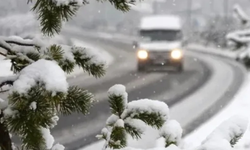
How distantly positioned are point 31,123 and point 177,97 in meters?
11.0

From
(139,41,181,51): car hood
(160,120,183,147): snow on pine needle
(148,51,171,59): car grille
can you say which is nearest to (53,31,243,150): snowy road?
(148,51,171,59): car grille

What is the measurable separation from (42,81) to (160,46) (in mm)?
16020

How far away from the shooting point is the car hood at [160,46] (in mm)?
16938

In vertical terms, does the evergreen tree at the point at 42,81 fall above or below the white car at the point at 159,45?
above

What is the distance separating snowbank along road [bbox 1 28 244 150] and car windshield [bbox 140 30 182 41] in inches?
54.4

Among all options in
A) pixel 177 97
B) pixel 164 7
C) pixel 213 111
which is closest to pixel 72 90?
pixel 213 111

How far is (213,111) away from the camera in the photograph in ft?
33.4

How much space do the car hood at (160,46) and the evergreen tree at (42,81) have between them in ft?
50.8

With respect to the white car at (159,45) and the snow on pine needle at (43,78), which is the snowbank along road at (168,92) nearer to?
the white car at (159,45)

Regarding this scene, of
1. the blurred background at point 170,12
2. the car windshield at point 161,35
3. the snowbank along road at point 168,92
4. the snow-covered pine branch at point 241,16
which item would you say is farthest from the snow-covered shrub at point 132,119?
the snow-covered pine branch at point 241,16

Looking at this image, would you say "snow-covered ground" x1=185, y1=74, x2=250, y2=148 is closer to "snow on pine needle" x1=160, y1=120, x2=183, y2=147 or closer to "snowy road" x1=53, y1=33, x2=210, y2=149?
"snowy road" x1=53, y1=33, x2=210, y2=149

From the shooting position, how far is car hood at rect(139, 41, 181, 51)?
16.9m

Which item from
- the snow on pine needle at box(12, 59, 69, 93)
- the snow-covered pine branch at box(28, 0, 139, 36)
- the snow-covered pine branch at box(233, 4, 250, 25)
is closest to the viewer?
the snow on pine needle at box(12, 59, 69, 93)

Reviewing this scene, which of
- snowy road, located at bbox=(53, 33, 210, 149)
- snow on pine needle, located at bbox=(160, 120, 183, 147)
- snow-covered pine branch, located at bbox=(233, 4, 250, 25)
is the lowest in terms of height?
snowy road, located at bbox=(53, 33, 210, 149)
